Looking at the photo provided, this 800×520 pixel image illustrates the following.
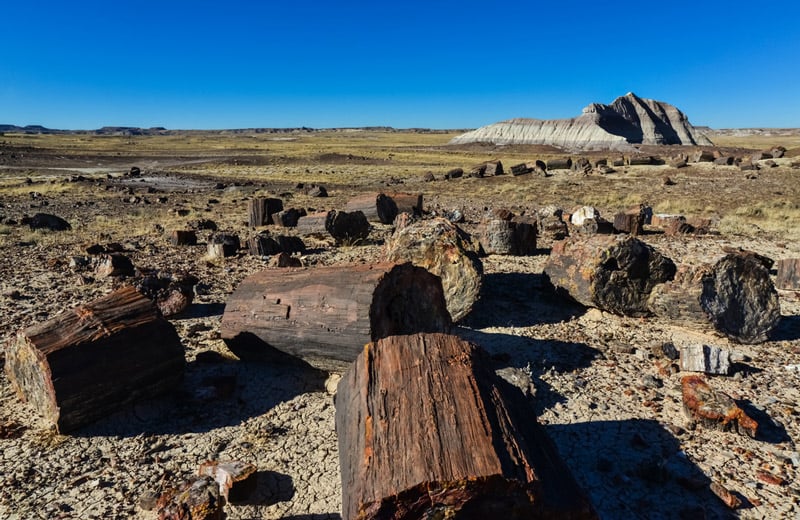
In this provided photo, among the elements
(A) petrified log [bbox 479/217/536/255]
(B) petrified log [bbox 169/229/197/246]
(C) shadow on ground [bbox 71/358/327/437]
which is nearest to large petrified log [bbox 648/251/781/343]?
(A) petrified log [bbox 479/217/536/255]

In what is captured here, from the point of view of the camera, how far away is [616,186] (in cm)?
2041

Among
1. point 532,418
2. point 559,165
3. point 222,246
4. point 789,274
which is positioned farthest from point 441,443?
point 559,165

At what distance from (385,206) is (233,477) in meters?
10.7

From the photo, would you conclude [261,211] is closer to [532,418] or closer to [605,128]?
[532,418]

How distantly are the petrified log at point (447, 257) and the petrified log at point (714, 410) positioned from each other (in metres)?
2.53

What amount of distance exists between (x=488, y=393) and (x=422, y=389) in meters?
0.38

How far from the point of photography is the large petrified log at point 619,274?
230 inches

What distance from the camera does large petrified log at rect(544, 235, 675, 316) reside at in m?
5.85

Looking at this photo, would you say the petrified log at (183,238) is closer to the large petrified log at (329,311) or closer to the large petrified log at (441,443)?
the large petrified log at (329,311)

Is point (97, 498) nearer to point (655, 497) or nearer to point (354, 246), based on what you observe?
point (655, 497)

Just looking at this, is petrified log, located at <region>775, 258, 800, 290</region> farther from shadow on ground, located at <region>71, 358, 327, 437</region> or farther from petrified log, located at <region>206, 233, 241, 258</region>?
petrified log, located at <region>206, 233, 241, 258</region>

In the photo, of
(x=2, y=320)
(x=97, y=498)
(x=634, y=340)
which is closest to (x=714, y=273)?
(x=634, y=340)

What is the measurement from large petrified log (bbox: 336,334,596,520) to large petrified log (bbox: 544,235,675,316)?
11.0ft

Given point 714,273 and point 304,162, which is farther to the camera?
point 304,162
